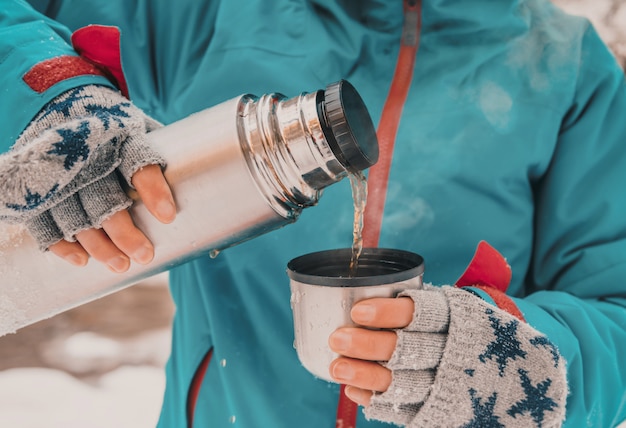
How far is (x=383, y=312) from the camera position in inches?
17.1

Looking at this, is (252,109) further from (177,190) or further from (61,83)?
(61,83)

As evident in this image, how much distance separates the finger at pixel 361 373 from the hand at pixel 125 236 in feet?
0.63

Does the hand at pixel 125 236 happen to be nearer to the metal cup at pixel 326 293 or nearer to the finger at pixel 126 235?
the finger at pixel 126 235

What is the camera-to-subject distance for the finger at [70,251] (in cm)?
47

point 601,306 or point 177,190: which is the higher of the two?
point 177,190

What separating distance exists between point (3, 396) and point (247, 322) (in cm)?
113

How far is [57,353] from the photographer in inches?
67.6

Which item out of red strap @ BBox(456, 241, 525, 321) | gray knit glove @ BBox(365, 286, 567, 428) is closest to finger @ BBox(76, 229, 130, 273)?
gray knit glove @ BBox(365, 286, 567, 428)

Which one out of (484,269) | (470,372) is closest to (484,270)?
(484,269)

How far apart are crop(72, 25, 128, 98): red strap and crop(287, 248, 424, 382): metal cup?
31 centimetres

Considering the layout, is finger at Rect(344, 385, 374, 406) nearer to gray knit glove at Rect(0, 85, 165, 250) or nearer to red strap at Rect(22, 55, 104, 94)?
gray knit glove at Rect(0, 85, 165, 250)

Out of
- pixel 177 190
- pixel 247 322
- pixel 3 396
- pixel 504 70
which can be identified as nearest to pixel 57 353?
pixel 3 396

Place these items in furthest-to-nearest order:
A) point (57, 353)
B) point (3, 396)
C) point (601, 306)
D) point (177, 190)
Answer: point (57, 353) → point (3, 396) → point (601, 306) → point (177, 190)

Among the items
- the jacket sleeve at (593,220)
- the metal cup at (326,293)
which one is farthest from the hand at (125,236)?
the jacket sleeve at (593,220)
